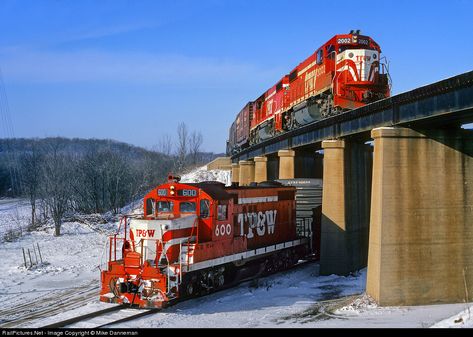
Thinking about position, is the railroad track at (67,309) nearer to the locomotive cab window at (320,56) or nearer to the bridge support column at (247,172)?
the locomotive cab window at (320,56)

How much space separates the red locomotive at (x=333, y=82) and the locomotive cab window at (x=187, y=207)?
9492 mm

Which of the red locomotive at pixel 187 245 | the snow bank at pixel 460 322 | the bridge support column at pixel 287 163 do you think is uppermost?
the bridge support column at pixel 287 163

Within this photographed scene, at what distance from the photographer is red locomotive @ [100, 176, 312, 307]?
539 inches

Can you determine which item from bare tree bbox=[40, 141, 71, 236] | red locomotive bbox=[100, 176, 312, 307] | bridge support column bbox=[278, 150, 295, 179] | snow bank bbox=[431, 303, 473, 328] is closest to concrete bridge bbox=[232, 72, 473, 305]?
snow bank bbox=[431, 303, 473, 328]

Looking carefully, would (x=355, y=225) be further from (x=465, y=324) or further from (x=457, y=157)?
(x=465, y=324)

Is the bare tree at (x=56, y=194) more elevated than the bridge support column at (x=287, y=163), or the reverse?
the bridge support column at (x=287, y=163)

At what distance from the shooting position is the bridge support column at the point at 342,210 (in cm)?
2138

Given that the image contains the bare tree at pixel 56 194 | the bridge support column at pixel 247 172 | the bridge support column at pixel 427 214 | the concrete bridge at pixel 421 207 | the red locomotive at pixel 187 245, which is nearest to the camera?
the red locomotive at pixel 187 245

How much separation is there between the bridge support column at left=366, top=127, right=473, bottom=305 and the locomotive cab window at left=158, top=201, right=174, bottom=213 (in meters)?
6.55

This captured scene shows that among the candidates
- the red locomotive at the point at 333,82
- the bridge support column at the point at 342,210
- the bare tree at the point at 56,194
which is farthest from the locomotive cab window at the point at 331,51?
the bare tree at the point at 56,194

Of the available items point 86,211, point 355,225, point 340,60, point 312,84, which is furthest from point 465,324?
point 86,211

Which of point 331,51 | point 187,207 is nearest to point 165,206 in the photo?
point 187,207

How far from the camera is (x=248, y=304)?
14.9 metres
